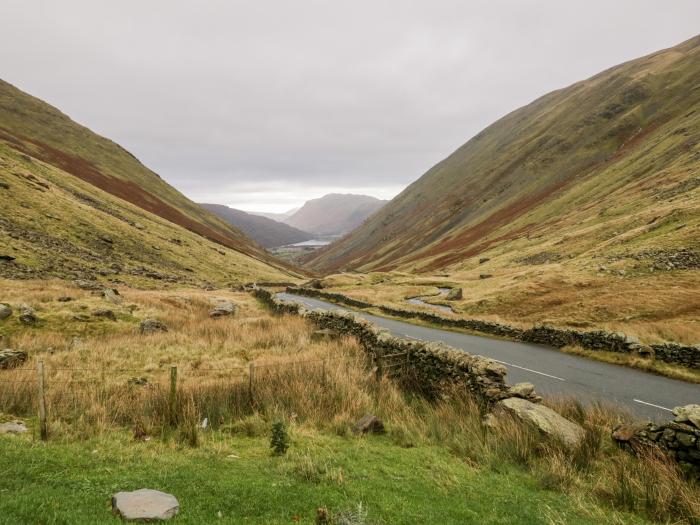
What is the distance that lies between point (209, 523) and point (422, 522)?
118 inches

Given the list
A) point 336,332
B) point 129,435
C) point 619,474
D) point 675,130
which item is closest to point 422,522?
point 619,474

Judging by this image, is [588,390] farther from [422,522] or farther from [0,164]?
[0,164]

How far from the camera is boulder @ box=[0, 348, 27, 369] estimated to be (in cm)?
1342

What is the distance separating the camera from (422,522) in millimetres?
6168

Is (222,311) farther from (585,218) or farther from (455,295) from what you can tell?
(585,218)

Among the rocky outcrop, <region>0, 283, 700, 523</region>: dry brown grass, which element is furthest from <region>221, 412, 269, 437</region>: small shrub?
the rocky outcrop

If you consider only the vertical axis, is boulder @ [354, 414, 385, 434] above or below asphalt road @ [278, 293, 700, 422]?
below

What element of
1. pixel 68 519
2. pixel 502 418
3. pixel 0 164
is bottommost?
pixel 68 519

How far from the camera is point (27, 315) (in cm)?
1886

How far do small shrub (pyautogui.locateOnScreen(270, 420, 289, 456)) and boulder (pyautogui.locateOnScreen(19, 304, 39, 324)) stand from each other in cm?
1583

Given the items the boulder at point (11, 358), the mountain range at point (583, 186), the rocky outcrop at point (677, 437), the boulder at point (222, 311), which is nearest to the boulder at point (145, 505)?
the rocky outcrop at point (677, 437)

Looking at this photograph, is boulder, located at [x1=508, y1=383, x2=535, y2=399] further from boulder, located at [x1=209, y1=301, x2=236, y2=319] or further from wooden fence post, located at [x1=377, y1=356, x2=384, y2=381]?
boulder, located at [x1=209, y1=301, x2=236, y2=319]

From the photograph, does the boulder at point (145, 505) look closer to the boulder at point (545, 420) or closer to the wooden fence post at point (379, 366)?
the boulder at point (545, 420)

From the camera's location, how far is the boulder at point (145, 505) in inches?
223
